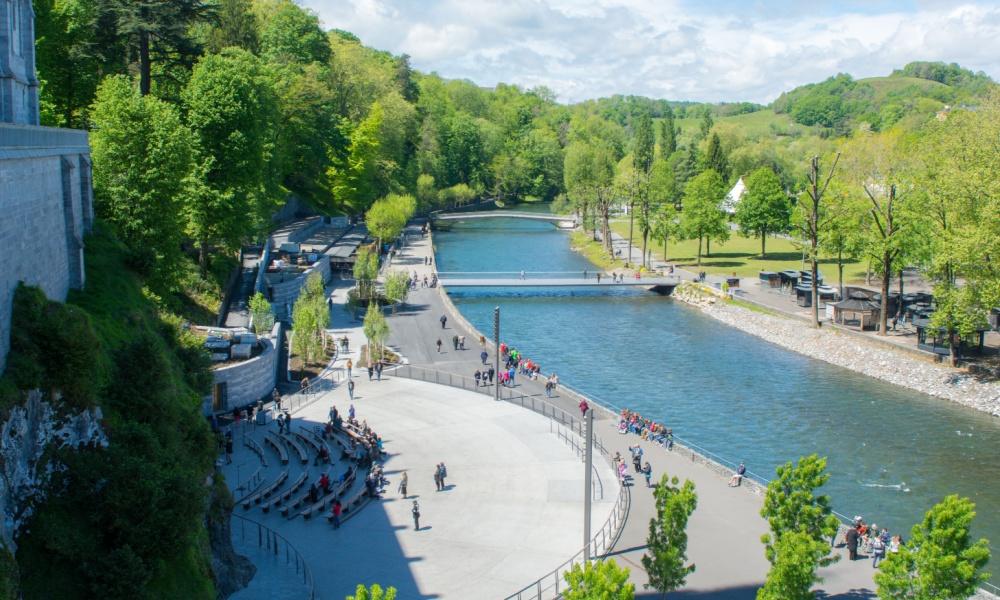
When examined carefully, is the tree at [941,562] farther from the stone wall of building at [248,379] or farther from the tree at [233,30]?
the tree at [233,30]

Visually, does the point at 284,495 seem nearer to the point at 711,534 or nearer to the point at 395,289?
the point at 711,534

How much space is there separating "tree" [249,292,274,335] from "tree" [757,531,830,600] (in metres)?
30.3

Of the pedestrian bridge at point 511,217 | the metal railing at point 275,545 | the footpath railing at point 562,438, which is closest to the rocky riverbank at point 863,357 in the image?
the footpath railing at point 562,438

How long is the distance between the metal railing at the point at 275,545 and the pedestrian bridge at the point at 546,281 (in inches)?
1734

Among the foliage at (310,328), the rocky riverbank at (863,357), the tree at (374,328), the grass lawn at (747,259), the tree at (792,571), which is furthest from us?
the grass lawn at (747,259)

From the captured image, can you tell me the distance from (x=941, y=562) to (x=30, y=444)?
62.2 feet

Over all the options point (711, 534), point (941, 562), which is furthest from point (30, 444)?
point (941, 562)

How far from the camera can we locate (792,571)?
728 inches

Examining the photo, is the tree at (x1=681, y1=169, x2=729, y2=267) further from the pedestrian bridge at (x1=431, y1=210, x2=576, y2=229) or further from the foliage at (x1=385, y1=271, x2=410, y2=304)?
the pedestrian bridge at (x1=431, y1=210, x2=576, y2=229)

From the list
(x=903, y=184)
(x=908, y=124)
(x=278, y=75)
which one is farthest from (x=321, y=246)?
(x=908, y=124)

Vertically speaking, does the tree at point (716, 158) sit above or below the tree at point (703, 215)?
above

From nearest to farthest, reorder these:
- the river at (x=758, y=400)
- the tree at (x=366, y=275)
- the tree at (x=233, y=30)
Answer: the river at (x=758, y=400) → the tree at (x=366, y=275) → the tree at (x=233, y=30)

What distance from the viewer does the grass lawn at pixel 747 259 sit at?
78062mm

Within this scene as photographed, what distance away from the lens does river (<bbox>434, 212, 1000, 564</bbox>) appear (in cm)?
3419
